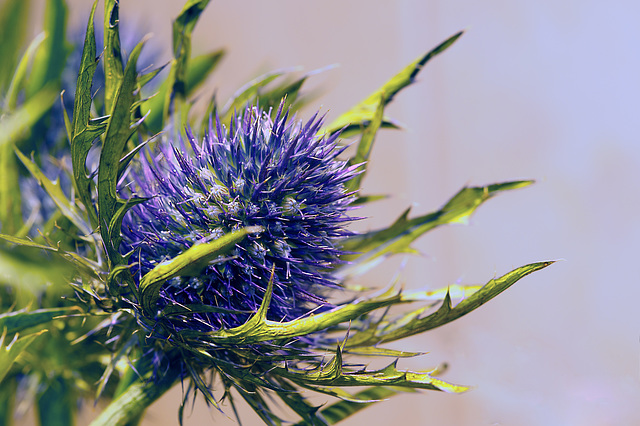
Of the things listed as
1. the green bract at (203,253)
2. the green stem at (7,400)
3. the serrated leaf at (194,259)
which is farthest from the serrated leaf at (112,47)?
the green stem at (7,400)

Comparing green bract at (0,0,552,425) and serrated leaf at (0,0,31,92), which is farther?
serrated leaf at (0,0,31,92)

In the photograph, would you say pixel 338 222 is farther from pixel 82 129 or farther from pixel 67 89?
pixel 67 89

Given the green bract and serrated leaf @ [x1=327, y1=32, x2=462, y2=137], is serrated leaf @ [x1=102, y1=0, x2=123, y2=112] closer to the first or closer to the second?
the green bract

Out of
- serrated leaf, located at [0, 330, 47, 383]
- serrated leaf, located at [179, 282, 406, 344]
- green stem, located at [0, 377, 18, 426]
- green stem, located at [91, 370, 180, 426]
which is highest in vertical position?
serrated leaf, located at [179, 282, 406, 344]

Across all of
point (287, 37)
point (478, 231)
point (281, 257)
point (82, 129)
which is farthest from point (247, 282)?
point (287, 37)

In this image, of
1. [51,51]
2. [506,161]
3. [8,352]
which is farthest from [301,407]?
[506,161]

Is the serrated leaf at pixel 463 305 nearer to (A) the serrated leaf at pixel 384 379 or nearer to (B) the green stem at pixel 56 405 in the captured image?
(A) the serrated leaf at pixel 384 379

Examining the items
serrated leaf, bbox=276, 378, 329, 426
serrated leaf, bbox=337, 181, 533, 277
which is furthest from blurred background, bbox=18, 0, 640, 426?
serrated leaf, bbox=276, 378, 329, 426
